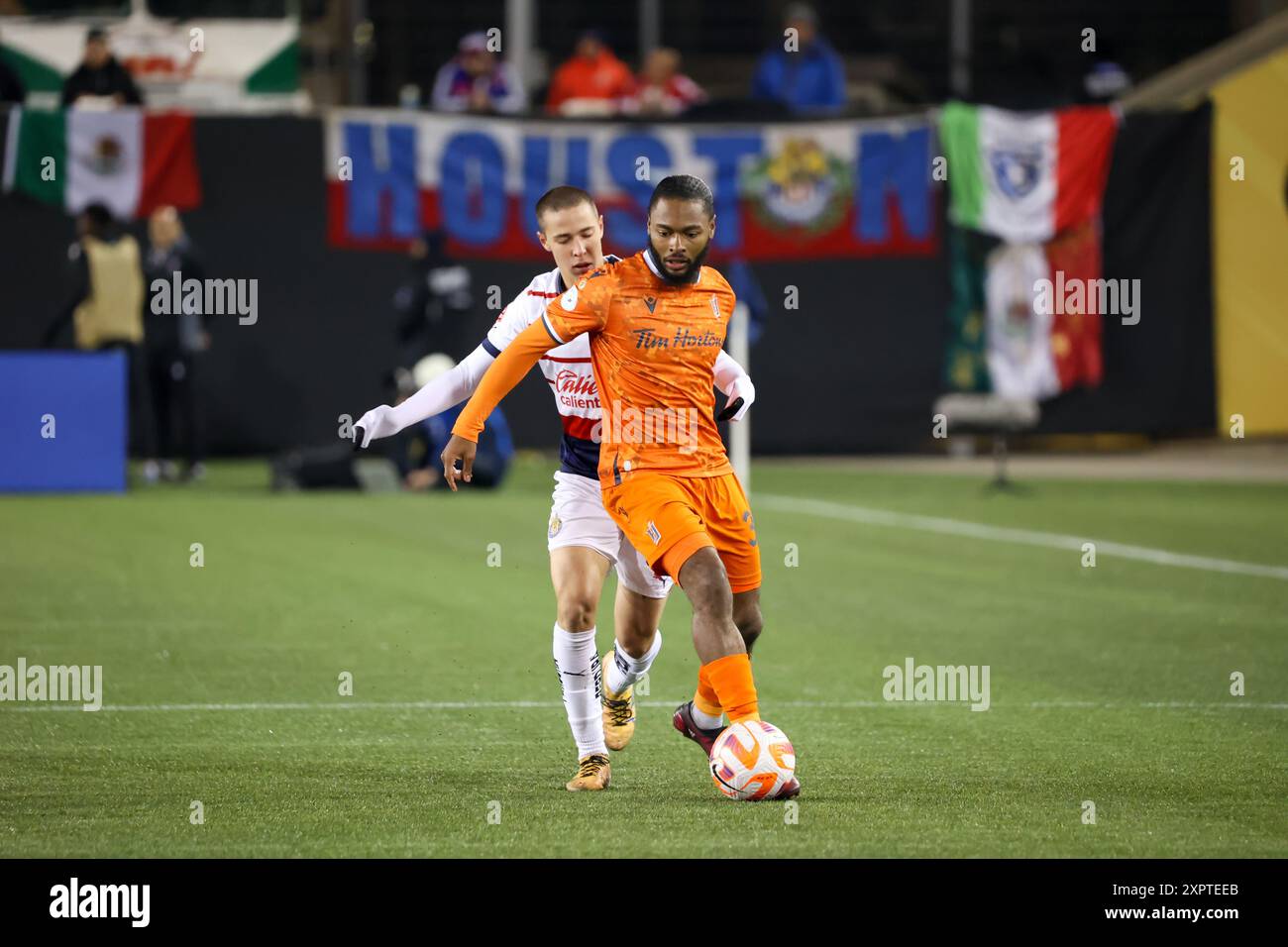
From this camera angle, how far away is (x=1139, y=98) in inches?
1016

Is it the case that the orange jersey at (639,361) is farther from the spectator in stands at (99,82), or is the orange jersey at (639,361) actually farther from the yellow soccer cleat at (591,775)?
the spectator in stands at (99,82)

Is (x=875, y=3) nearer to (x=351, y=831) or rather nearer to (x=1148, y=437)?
(x=1148, y=437)

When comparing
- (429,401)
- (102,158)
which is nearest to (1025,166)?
(102,158)

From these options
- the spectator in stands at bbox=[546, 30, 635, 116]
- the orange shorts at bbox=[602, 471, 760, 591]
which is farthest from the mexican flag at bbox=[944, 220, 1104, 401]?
the orange shorts at bbox=[602, 471, 760, 591]

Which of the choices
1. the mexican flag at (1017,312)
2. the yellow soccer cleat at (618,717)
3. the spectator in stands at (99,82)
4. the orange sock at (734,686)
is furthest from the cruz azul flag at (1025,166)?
the orange sock at (734,686)

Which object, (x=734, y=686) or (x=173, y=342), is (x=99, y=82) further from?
(x=734, y=686)

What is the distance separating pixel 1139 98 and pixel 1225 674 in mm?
17200

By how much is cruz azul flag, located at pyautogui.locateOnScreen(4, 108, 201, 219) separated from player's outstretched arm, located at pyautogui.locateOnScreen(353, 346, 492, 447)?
14875mm

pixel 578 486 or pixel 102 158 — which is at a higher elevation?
pixel 102 158

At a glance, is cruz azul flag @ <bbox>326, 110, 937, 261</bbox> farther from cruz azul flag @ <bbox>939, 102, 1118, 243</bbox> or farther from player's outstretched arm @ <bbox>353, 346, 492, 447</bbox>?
player's outstretched arm @ <bbox>353, 346, 492, 447</bbox>

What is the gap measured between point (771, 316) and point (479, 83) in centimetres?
402

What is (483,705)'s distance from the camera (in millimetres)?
9031

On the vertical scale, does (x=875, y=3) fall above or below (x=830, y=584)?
above

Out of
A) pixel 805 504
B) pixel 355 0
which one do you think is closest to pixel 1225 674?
pixel 805 504
